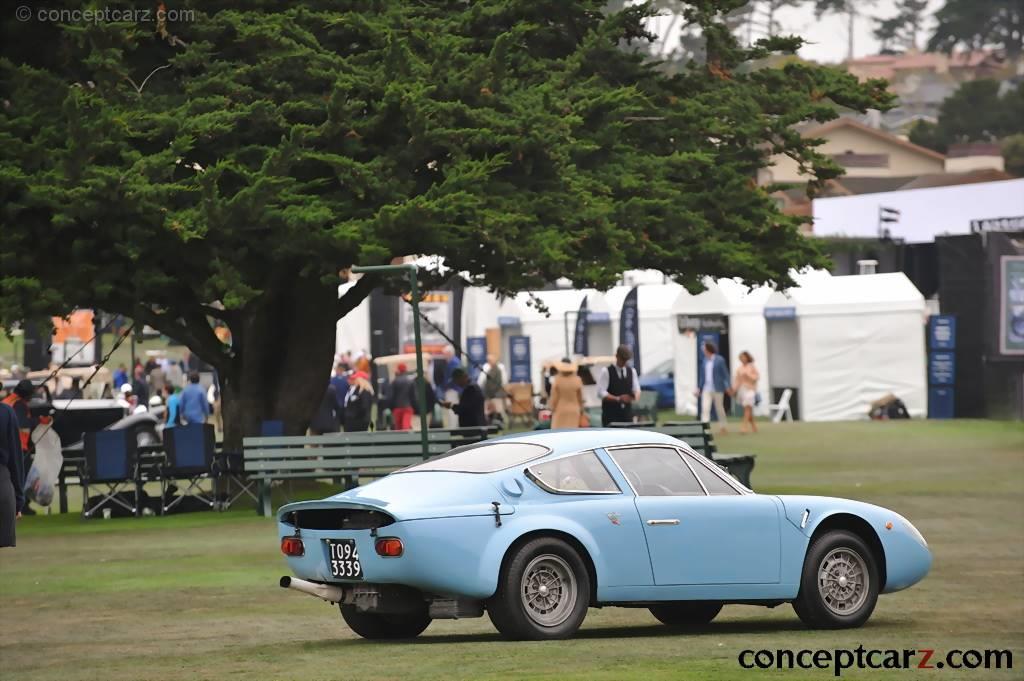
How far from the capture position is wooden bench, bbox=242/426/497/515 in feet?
80.0

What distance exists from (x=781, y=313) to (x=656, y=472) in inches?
1356

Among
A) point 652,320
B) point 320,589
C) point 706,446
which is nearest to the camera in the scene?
point 320,589

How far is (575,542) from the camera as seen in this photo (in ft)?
39.4

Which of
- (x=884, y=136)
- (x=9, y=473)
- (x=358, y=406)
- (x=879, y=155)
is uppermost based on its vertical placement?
(x=884, y=136)

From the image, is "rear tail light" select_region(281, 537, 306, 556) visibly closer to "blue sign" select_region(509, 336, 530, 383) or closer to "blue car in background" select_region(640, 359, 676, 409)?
"blue sign" select_region(509, 336, 530, 383)

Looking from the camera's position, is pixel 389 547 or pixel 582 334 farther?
pixel 582 334

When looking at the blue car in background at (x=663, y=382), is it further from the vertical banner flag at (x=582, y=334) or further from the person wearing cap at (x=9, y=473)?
the person wearing cap at (x=9, y=473)

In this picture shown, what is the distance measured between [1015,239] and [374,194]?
22235 mm

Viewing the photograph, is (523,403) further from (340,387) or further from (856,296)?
(856,296)

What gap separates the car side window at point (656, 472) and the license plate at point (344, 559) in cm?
176

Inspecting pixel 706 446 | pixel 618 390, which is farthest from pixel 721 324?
pixel 706 446

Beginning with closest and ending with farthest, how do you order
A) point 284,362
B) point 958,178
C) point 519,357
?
point 284,362 → point 519,357 → point 958,178

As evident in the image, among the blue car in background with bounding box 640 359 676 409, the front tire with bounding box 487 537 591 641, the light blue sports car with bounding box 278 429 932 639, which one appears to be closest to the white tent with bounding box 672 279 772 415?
the blue car in background with bounding box 640 359 676 409

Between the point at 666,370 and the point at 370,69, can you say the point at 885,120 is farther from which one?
the point at 370,69
